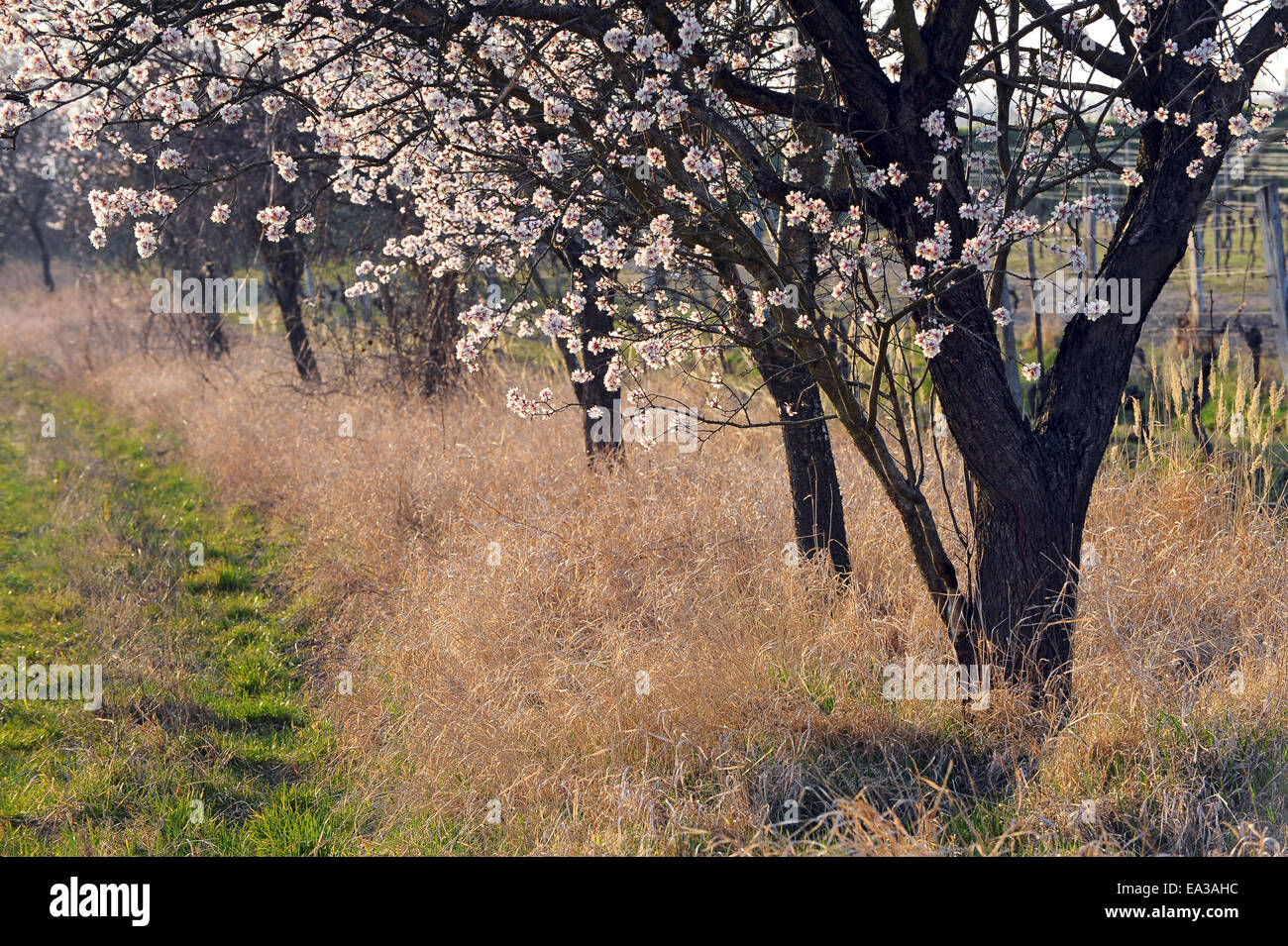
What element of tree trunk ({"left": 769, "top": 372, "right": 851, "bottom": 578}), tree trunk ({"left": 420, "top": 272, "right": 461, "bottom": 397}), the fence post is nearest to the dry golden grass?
tree trunk ({"left": 769, "top": 372, "right": 851, "bottom": 578})

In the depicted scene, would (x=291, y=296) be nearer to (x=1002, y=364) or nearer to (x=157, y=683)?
(x=157, y=683)

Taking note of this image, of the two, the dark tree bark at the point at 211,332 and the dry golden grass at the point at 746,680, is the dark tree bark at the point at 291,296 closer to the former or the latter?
the dark tree bark at the point at 211,332

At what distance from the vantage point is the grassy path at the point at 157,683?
384 centimetres

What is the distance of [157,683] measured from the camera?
4.90m

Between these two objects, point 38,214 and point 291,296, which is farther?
point 38,214

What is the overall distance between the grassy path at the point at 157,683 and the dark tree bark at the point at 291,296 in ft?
6.83

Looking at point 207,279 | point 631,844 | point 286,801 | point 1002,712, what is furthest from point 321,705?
point 207,279

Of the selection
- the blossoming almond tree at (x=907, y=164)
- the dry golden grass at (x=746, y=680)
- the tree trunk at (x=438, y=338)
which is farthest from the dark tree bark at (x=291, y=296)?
the blossoming almond tree at (x=907, y=164)

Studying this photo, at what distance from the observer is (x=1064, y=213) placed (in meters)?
3.34

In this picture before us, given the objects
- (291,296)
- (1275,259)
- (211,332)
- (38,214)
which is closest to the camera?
(1275,259)

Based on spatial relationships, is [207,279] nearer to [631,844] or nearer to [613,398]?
[613,398]

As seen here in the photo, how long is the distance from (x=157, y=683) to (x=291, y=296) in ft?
23.7

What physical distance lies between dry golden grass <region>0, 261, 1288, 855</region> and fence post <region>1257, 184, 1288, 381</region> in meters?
3.19

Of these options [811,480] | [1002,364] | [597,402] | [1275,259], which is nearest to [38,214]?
[597,402]
